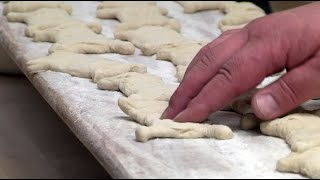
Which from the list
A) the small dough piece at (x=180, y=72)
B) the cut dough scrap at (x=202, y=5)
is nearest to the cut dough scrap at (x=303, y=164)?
the small dough piece at (x=180, y=72)

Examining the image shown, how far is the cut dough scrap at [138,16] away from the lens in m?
1.67

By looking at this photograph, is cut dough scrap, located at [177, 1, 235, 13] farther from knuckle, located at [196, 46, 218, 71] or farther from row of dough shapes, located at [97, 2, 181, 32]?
knuckle, located at [196, 46, 218, 71]

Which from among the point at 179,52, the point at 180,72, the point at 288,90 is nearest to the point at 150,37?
the point at 179,52

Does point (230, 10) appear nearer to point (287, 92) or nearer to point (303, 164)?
point (287, 92)

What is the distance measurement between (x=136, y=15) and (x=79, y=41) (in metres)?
0.32

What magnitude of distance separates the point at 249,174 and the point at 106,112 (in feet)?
1.08

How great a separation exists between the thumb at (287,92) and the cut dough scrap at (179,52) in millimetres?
414

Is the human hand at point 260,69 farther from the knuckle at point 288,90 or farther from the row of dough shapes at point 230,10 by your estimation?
the row of dough shapes at point 230,10

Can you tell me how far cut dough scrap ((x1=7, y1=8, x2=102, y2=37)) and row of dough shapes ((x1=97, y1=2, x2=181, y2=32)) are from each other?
3.6 inches

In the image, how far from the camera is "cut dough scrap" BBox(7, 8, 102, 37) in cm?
160

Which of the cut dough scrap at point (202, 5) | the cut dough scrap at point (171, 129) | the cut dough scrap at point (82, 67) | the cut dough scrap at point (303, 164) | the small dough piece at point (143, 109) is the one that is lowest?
the cut dough scrap at point (202, 5)

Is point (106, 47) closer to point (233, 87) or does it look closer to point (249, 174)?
point (233, 87)

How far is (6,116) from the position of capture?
50.1 inches

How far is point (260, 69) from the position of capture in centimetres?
100
